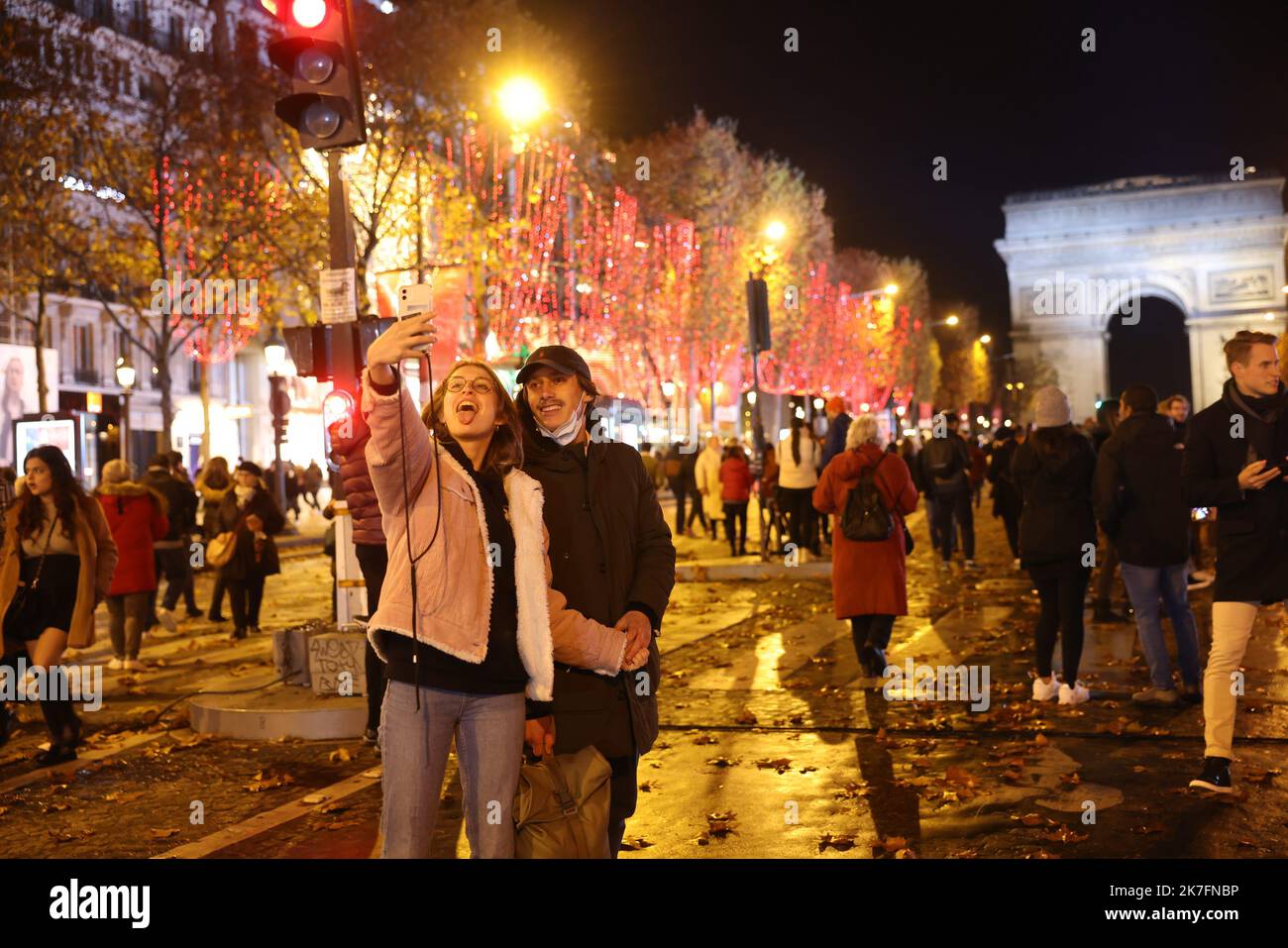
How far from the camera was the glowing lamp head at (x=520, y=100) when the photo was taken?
Result: 34.4 metres

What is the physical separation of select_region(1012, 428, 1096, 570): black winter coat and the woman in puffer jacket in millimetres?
5151

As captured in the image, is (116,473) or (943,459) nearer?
(116,473)

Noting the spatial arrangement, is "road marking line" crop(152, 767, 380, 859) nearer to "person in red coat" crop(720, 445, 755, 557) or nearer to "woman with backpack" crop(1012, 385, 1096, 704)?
"woman with backpack" crop(1012, 385, 1096, 704)

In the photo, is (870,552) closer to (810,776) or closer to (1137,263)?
(810,776)

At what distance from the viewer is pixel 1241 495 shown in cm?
597

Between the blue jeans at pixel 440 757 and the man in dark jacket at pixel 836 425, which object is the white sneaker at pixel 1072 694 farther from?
the man in dark jacket at pixel 836 425

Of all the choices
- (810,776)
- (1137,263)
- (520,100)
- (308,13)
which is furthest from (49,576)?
(1137,263)

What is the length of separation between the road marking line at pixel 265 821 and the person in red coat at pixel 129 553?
4.90 meters

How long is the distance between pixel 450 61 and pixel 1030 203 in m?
43.9

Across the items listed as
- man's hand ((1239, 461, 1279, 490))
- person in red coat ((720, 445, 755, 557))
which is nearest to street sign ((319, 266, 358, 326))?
man's hand ((1239, 461, 1279, 490))

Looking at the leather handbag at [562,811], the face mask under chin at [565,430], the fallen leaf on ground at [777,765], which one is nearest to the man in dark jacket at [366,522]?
the fallen leaf on ground at [777,765]

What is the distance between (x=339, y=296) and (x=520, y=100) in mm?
27995

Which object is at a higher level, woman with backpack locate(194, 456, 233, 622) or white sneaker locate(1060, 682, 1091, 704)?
woman with backpack locate(194, 456, 233, 622)

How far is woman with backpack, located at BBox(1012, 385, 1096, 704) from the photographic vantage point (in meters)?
8.16
